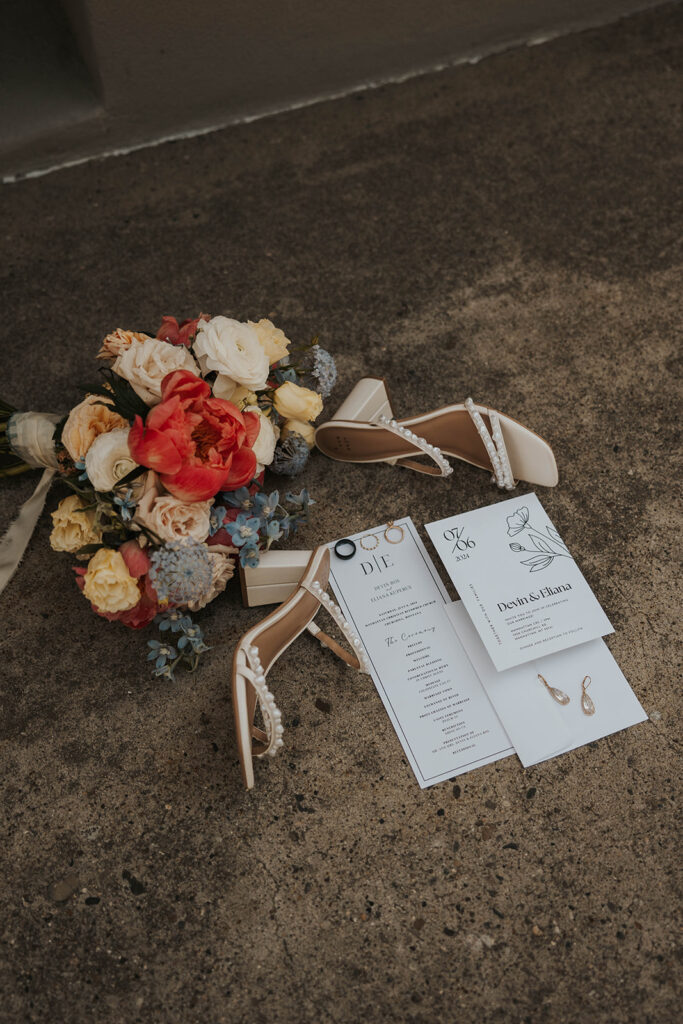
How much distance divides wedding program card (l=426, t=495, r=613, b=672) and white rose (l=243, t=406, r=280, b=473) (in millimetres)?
298

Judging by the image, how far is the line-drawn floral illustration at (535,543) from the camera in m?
1.17

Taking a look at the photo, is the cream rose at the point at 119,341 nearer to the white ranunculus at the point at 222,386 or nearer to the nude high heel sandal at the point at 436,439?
the white ranunculus at the point at 222,386

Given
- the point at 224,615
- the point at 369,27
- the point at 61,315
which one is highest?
the point at 369,27

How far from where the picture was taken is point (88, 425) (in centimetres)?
96

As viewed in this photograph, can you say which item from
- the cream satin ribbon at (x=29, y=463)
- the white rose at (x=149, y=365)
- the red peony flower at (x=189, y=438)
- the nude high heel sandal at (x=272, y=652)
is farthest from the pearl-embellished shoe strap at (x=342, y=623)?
the cream satin ribbon at (x=29, y=463)

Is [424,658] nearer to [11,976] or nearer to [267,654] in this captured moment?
[267,654]

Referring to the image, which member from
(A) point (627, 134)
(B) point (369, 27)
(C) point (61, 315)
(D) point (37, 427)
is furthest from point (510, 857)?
(B) point (369, 27)

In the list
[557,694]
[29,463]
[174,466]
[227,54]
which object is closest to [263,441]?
[174,466]

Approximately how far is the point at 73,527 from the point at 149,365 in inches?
9.0

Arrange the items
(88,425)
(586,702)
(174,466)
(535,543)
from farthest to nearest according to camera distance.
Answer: (535,543)
(586,702)
(88,425)
(174,466)

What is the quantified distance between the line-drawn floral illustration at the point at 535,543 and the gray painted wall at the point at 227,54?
1.02 m

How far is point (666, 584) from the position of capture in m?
1.16

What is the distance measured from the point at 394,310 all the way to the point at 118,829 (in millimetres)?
940

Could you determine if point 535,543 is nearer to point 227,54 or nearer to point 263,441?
point 263,441
